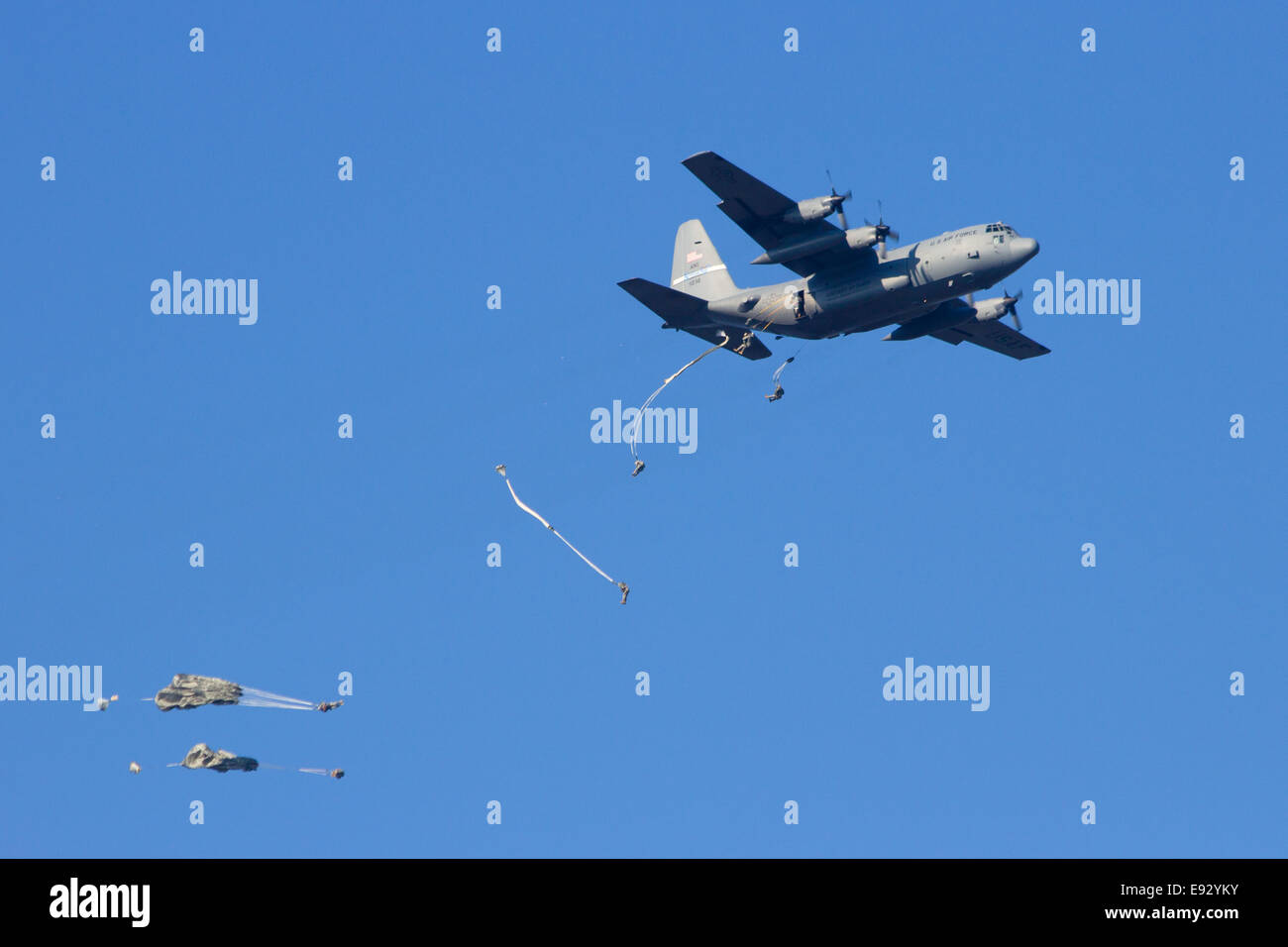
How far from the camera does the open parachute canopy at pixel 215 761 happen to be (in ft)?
144

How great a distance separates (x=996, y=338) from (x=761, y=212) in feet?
36.0

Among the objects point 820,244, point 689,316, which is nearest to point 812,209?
point 820,244

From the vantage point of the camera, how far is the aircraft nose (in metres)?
43.7

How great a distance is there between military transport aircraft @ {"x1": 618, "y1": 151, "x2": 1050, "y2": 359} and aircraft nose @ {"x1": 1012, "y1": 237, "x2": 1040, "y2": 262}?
28mm

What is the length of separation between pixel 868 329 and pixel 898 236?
3434 mm

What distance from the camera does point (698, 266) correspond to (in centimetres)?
5181

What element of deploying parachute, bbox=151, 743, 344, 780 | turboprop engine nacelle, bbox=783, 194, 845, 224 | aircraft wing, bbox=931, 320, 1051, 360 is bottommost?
deploying parachute, bbox=151, 743, 344, 780

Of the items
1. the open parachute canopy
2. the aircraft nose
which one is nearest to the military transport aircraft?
the aircraft nose

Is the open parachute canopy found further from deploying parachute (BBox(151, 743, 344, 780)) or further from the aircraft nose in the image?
the aircraft nose

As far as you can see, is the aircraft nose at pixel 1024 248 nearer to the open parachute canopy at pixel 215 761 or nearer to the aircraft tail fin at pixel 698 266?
the aircraft tail fin at pixel 698 266
